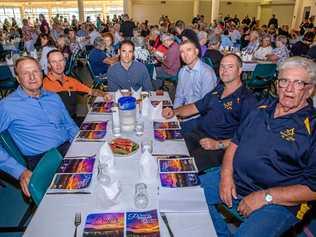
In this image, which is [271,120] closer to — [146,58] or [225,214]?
[225,214]

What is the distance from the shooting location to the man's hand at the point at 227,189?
5.43 ft

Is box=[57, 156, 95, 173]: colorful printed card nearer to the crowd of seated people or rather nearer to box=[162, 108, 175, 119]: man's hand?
the crowd of seated people

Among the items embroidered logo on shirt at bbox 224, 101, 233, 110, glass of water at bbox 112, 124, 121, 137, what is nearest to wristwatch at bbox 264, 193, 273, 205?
embroidered logo on shirt at bbox 224, 101, 233, 110

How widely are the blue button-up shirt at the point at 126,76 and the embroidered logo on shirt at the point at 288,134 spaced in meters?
1.98

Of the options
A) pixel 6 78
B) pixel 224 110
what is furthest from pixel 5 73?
pixel 224 110

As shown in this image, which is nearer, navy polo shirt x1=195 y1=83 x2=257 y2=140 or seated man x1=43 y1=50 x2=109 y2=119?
navy polo shirt x1=195 y1=83 x2=257 y2=140

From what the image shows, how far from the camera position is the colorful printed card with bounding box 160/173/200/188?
1327 millimetres

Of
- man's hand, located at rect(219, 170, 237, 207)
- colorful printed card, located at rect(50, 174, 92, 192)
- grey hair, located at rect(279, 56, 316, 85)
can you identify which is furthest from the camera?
man's hand, located at rect(219, 170, 237, 207)

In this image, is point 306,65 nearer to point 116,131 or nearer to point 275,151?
point 275,151

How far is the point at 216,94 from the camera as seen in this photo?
7.76ft

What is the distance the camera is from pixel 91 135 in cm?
192

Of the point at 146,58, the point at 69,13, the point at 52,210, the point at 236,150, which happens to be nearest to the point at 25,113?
the point at 52,210

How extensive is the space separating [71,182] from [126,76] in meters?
1.98

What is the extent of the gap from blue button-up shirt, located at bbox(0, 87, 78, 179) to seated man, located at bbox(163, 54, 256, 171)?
861 mm
